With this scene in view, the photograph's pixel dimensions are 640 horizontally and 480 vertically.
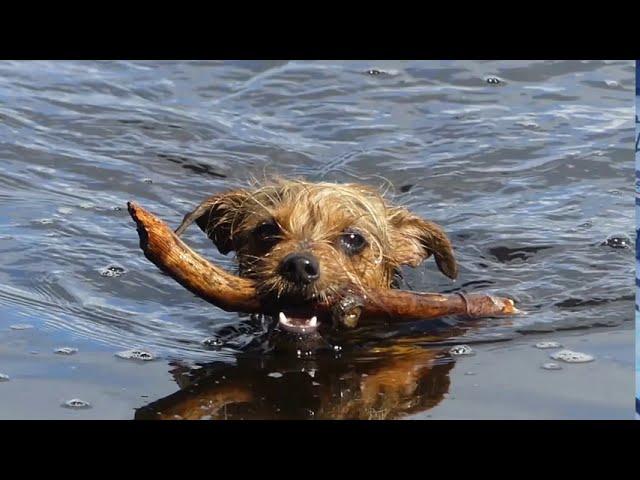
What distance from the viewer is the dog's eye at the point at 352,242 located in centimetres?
763

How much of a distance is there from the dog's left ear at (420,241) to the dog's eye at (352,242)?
0.53 m

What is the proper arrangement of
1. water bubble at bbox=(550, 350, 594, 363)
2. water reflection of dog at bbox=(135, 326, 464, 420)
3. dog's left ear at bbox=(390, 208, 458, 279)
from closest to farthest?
water reflection of dog at bbox=(135, 326, 464, 420)
water bubble at bbox=(550, 350, 594, 363)
dog's left ear at bbox=(390, 208, 458, 279)

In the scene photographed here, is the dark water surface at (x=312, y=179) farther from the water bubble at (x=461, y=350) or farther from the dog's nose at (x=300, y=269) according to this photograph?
the dog's nose at (x=300, y=269)

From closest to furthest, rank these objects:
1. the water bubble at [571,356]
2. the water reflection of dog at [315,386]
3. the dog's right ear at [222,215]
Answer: the water reflection of dog at [315,386]
the water bubble at [571,356]
the dog's right ear at [222,215]

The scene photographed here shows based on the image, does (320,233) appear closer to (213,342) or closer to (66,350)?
(213,342)

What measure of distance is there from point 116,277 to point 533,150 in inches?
163

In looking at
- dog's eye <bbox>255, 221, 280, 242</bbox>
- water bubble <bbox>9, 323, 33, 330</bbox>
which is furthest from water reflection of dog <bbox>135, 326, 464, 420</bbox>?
water bubble <bbox>9, 323, 33, 330</bbox>

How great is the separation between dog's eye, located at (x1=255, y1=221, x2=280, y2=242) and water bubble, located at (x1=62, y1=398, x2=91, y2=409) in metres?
1.78

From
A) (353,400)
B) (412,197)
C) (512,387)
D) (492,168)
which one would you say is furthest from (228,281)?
(492,168)

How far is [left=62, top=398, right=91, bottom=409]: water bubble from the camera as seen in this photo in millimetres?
6230

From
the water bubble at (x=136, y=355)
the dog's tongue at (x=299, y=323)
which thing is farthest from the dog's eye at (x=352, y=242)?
the water bubble at (x=136, y=355)

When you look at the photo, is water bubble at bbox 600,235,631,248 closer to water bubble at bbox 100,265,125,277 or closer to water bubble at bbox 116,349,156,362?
water bubble at bbox 100,265,125,277

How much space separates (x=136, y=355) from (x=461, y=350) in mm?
1809

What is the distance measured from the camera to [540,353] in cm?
716
